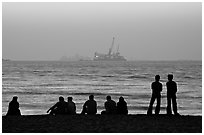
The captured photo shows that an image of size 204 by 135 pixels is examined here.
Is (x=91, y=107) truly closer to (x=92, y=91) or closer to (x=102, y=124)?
(x=102, y=124)

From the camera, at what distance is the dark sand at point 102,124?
404 inches

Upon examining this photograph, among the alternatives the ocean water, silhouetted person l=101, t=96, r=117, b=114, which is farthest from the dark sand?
the ocean water

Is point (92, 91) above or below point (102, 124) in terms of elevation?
below

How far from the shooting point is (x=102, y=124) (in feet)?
37.0

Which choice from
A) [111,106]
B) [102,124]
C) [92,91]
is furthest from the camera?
[92,91]

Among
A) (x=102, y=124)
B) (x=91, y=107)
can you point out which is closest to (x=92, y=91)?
(x=91, y=107)

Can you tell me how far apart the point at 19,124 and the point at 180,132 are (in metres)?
4.32

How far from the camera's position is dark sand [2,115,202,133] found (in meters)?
10.2

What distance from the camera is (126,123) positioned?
1144cm

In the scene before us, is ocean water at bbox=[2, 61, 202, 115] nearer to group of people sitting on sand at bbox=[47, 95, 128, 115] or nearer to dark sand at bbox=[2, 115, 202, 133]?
group of people sitting on sand at bbox=[47, 95, 128, 115]

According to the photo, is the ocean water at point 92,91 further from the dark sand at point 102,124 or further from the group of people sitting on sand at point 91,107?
the dark sand at point 102,124

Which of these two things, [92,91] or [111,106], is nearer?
[111,106]

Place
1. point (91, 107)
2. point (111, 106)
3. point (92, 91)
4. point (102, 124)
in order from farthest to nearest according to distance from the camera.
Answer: point (92, 91) < point (91, 107) < point (111, 106) < point (102, 124)

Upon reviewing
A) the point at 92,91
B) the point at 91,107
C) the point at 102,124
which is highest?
the point at 91,107
